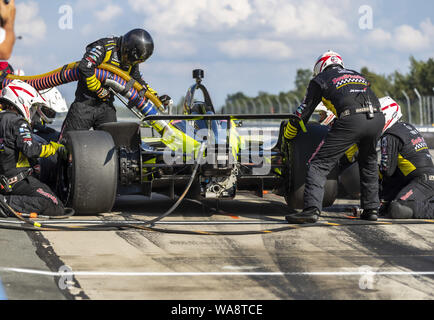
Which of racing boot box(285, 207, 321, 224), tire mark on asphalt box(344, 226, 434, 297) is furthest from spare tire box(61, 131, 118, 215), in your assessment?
tire mark on asphalt box(344, 226, 434, 297)

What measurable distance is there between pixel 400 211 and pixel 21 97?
14.3 feet

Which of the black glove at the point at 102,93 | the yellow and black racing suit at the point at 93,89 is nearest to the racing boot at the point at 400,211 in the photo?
the yellow and black racing suit at the point at 93,89

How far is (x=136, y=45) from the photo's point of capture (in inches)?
341

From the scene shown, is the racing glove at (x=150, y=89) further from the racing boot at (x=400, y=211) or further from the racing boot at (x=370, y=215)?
the racing boot at (x=400, y=211)

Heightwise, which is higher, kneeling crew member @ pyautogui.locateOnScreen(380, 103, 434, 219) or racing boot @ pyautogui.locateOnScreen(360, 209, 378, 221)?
kneeling crew member @ pyautogui.locateOnScreen(380, 103, 434, 219)

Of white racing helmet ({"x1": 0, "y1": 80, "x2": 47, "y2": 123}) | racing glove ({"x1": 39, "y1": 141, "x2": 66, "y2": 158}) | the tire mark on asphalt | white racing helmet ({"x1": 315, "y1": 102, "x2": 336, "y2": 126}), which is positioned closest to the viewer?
the tire mark on asphalt

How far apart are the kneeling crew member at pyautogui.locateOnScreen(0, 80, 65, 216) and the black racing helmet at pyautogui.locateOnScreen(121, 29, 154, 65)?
1.80 m

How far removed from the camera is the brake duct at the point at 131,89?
25.4 ft

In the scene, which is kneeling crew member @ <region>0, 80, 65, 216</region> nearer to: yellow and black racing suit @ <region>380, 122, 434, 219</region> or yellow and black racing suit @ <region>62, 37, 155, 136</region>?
yellow and black racing suit @ <region>62, 37, 155, 136</region>

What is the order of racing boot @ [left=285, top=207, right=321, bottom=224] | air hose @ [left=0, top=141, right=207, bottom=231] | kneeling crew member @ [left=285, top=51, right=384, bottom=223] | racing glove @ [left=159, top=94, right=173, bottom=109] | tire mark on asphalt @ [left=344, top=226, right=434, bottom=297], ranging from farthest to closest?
1. racing glove @ [left=159, top=94, right=173, bottom=109]
2. kneeling crew member @ [left=285, top=51, right=384, bottom=223]
3. racing boot @ [left=285, top=207, right=321, bottom=224]
4. air hose @ [left=0, top=141, right=207, bottom=231]
5. tire mark on asphalt @ [left=344, top=226, right=434, bottom=297]

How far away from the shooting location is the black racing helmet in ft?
28.5

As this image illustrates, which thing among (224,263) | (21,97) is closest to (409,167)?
(224,263)
